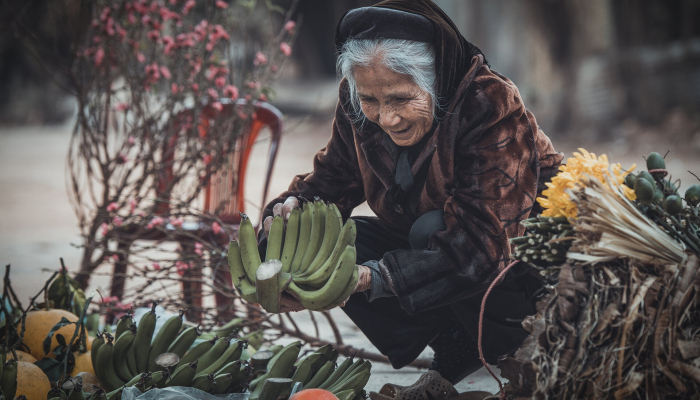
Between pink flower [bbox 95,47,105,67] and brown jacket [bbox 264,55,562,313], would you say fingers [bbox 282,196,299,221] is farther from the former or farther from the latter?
pink flower [bbox 95,47,105,67]

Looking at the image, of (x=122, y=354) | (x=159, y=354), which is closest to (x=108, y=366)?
(x=122, y=354)

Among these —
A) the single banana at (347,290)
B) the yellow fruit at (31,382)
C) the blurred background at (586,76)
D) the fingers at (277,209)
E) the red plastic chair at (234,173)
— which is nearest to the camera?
the single banana at (347,290)

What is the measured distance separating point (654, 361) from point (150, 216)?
2567mm

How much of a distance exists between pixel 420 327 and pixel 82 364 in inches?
49.9

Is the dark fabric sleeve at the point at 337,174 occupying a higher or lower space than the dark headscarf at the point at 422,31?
lower

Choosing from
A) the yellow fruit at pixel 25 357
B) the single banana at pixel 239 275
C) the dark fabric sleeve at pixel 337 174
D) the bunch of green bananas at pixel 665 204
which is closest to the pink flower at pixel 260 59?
the dark fabric sleeve at pixel 337 174

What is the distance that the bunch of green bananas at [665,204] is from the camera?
4.72 feet

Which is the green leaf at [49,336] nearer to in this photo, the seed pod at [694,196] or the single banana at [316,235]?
the single banana at [316,235]

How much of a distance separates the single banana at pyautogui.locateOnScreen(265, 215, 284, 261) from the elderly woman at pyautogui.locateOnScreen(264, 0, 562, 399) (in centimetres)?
16

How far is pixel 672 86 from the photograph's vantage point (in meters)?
10.4

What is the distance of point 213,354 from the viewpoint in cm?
202

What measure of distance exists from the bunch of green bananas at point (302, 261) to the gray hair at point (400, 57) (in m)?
0.49

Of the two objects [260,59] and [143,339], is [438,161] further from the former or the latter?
[260,59]

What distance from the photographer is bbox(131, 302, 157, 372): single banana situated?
198 centimetres
